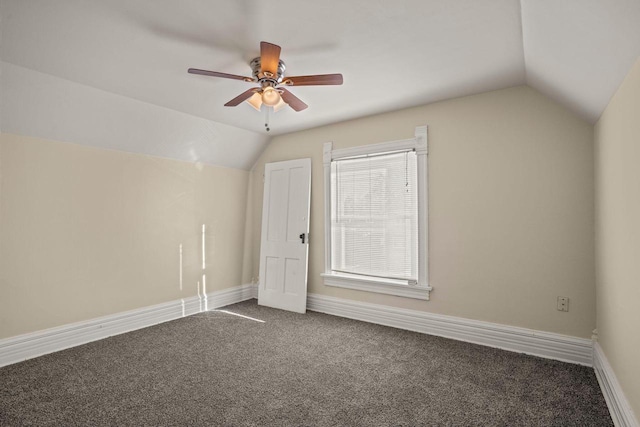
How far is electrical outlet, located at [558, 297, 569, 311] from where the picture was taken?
2.84 metres

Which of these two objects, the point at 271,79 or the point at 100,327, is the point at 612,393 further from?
the point at 100,327

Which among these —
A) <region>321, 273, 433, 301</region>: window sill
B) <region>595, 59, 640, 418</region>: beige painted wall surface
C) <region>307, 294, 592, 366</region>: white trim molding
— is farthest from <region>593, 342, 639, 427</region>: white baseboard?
<region>321, 273, 433, 301</region>: window sill

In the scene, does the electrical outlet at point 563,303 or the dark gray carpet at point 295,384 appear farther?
the electrical outlet at point 563,303

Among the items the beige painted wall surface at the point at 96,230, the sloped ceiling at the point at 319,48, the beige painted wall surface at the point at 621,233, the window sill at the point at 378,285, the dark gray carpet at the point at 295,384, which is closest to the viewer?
the beige painted wall surface at the point at 621,233

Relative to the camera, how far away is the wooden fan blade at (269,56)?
2.06 metres

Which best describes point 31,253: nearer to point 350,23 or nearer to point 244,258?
point 244,258

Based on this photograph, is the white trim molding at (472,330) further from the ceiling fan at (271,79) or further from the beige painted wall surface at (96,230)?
the ceiling fan at (271,79)

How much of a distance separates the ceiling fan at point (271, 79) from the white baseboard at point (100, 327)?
264cm

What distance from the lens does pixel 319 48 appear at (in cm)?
241

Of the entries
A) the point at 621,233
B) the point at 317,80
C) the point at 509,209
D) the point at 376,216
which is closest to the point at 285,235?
the point at 376,216

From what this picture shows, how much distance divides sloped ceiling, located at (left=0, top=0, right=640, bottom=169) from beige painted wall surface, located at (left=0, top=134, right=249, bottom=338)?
0.34 metres

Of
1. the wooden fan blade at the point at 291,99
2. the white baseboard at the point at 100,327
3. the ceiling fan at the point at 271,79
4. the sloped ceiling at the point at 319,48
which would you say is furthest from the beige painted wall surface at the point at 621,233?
the white baseboard at the point at 100,327

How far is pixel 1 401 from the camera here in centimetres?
223

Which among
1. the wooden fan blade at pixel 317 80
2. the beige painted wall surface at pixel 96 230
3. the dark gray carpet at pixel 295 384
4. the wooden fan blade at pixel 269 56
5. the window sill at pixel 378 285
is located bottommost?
the dark gray carpet at pixel 295 384
